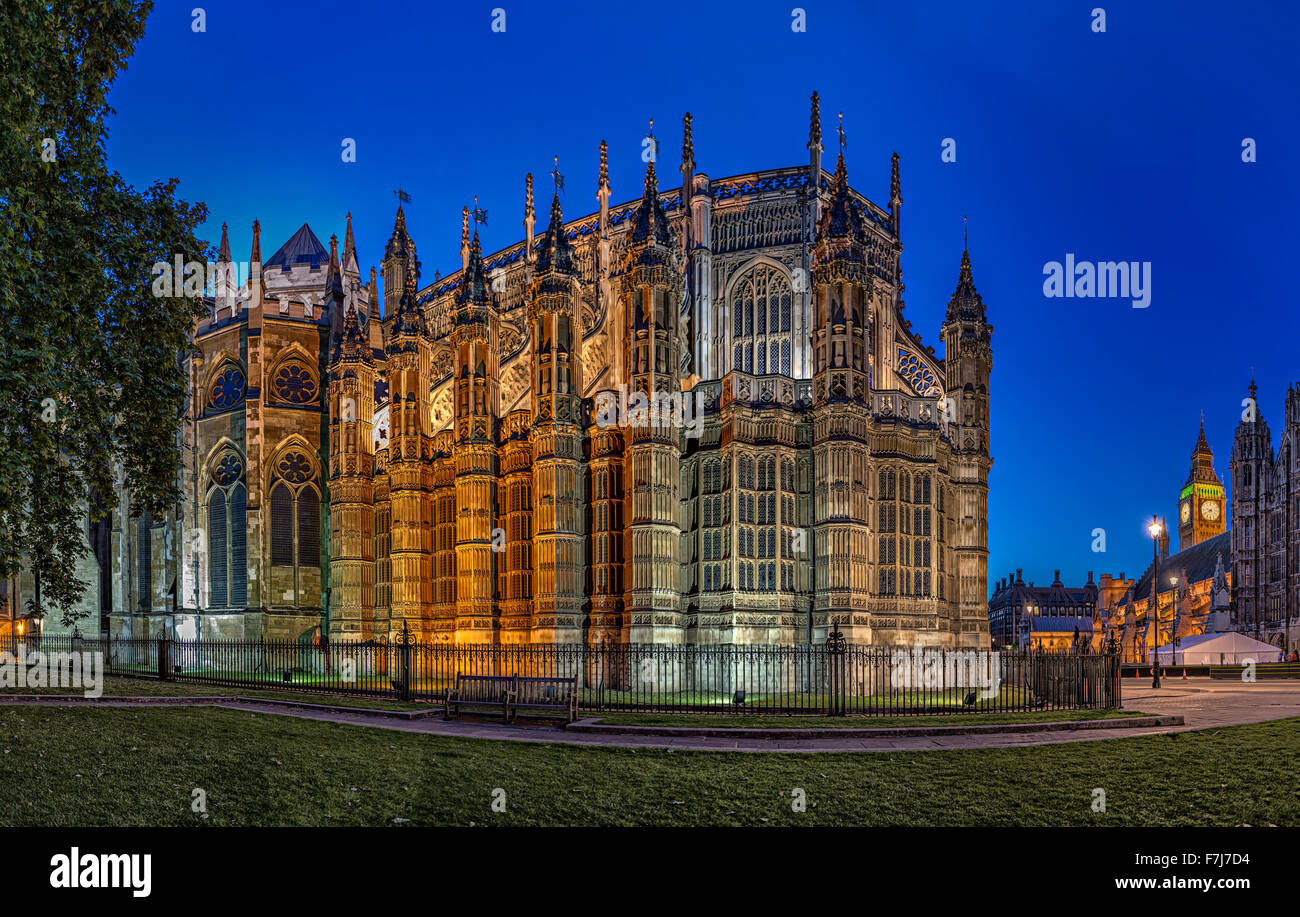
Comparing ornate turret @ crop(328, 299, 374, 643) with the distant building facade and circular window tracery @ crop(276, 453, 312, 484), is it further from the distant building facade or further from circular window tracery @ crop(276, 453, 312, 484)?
the distant building facade

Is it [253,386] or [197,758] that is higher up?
[253,386]

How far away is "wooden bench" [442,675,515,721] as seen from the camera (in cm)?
1844

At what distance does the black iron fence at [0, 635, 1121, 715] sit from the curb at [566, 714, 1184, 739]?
7.64ft

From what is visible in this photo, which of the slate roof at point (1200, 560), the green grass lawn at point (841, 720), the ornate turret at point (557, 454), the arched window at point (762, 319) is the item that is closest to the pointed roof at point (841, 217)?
the arched window at point (762, 319)

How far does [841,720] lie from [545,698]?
5.64 meters

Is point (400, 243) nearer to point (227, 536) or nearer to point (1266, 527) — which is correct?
point (227, 536)

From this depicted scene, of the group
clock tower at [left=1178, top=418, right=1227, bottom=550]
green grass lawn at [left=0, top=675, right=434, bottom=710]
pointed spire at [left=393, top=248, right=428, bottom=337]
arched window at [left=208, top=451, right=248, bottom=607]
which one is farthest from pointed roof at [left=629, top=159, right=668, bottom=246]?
clock tower at [left=1178, top=418, right=1227, bottom=550]

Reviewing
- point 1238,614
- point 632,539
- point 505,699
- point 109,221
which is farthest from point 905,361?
point 1238,614

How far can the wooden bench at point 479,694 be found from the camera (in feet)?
60.5

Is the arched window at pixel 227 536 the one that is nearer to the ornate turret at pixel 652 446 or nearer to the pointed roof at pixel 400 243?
the pointed roof at pixel 400 243

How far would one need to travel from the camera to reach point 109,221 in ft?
49.1

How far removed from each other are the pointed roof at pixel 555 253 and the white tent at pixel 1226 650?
128 ft
